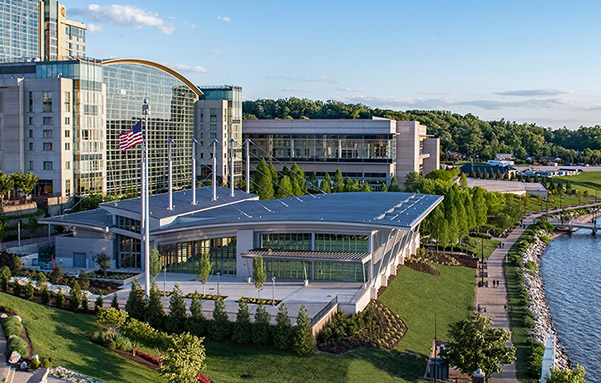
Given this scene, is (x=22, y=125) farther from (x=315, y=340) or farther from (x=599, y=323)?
(x=599, y=323)

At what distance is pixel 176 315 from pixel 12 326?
33.5 ft

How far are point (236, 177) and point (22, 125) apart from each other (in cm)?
3711

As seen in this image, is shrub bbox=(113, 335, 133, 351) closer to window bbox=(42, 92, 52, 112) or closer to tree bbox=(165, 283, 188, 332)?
tree bbox=(165, 283, 188, 332)

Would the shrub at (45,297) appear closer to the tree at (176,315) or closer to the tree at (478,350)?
the tree at (176,315)

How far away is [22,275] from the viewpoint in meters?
46.4

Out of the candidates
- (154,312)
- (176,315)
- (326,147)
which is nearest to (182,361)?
(176,315)

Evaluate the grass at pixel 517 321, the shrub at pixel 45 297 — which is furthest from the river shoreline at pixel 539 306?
the shrub at pixel 45 297

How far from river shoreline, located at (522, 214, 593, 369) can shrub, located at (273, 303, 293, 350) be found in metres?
18.5

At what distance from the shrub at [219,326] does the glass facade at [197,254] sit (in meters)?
13.0

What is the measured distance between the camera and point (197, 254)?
51469 millimetres

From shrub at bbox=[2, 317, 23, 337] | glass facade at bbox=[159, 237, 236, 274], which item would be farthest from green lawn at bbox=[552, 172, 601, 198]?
shrub at bbox=[2, 317, 23, 337]

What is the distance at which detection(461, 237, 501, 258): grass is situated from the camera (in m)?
76.6

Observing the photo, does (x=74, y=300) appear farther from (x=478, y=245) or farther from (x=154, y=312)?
(x=478, y=245)

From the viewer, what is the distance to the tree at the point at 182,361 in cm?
2919
